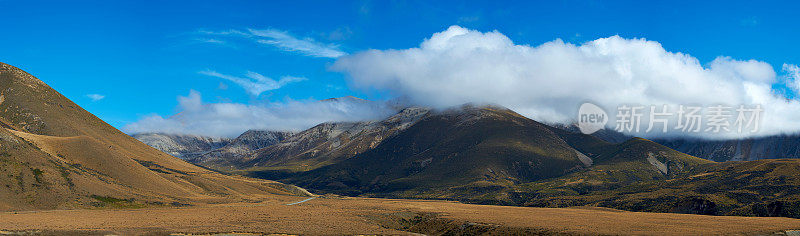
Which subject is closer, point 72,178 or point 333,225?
point 333,225

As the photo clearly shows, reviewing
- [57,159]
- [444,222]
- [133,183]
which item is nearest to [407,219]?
[444,222]

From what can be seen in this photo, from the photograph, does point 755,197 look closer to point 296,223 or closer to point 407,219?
point 407,219

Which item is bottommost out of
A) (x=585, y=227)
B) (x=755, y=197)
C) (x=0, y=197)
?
(x=0, y=197)

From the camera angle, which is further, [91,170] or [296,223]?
[91,170]

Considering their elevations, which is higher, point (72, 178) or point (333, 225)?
point (72, 178)

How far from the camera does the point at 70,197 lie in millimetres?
140625

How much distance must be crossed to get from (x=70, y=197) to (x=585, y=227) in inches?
5092

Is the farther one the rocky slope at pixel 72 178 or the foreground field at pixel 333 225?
the rocky slope at pixel 72 178

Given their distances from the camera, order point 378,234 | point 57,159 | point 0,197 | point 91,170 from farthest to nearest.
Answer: point 91,170
point 57,159
point 0,197
point 378,234

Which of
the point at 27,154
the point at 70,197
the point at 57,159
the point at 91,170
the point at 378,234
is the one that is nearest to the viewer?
the point at 378,234

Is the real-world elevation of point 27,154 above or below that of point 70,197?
above

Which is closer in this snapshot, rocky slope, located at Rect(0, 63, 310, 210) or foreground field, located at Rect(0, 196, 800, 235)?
foreground field, located at Rect(0, 196, 800, 235)

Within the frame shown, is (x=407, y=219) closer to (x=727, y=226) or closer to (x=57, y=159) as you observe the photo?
(x=727, y=226)

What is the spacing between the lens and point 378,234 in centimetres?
9362
